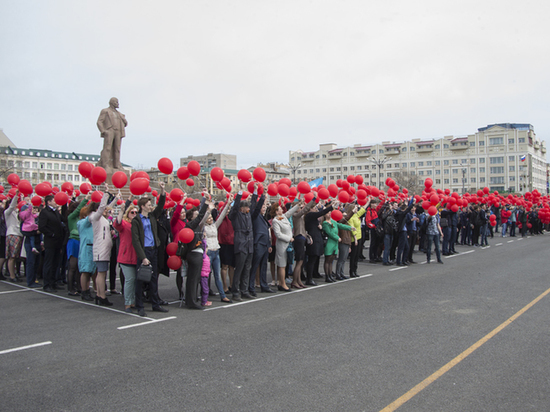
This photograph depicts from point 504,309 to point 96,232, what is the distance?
733 centimetres

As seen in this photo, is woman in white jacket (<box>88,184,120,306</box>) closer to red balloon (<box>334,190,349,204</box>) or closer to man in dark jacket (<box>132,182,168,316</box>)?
man in dark jacket (<box>132,182,168,316</box>)

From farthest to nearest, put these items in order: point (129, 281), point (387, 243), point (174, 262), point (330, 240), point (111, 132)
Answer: point (111, 132)
point (387, 243)
point (330, 240)
point (174, 262)
point (129, 281)

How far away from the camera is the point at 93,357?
5.00m

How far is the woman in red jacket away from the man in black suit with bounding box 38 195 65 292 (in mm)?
2486

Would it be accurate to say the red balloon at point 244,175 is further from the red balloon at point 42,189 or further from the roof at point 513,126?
the roof at point 513,126

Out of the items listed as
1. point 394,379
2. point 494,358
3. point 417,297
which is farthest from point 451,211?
point 394,379

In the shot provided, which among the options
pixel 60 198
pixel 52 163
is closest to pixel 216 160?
pixel 52 163

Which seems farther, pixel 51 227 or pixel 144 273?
pixel 51 227

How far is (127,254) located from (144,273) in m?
0.57

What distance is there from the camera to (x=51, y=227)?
905 centimetres

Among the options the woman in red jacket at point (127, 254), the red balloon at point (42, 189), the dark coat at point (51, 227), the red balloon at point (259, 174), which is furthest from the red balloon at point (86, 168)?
the red balloon at point (259, 174)

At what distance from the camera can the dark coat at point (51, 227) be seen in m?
8.95

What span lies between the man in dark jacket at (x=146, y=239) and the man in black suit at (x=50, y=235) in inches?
118

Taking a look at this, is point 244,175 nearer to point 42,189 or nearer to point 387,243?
point 42,189
